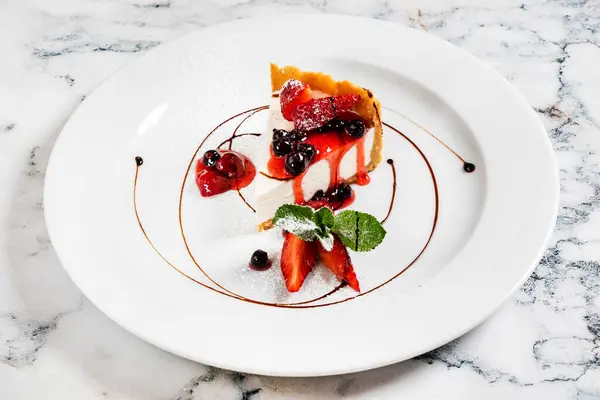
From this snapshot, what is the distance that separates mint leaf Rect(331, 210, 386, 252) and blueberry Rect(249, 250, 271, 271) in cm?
22

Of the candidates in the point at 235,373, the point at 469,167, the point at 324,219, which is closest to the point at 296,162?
the point at 324,219

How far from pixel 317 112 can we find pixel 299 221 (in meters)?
0.43

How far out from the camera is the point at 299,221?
1.98 m

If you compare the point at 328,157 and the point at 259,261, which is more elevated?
the point at 328,157

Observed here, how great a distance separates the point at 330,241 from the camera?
1952mm

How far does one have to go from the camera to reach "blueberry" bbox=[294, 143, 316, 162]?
221cm

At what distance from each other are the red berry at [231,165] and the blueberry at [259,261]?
363mm

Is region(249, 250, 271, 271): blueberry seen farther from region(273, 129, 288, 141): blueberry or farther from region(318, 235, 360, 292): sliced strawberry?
region(273, 129, 288, 141): blueberry

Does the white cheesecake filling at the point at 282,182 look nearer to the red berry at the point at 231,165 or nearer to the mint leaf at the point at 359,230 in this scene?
the red berry at the point at 231,165

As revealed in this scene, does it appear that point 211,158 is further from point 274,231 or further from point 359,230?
point 359,230

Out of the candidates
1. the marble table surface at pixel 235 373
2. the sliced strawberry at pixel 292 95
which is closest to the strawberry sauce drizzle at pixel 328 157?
the sliced strawberry at pixel 292 95

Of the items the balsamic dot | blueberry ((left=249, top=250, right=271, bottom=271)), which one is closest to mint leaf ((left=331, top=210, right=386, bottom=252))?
blueberry ((left=249, top=250, right=271, bottom=271))

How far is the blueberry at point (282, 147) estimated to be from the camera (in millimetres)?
2211

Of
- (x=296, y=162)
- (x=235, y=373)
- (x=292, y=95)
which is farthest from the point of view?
(x=292, y=95)
